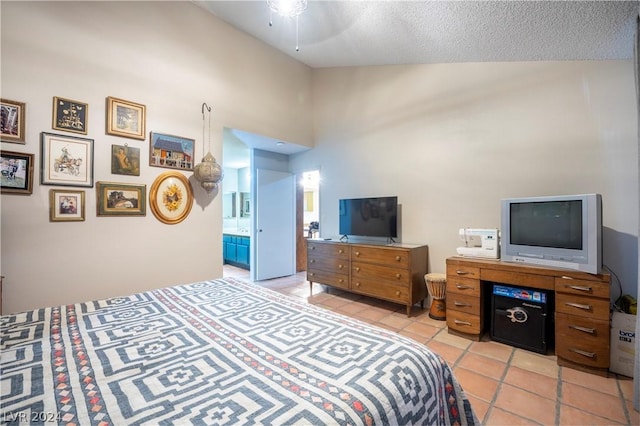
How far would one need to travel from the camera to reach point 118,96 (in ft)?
7.75

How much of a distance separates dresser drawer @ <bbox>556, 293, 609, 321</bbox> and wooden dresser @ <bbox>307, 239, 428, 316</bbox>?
4.18ft

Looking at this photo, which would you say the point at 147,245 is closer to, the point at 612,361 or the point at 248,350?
the point at 248,350

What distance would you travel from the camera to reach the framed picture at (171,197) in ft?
8.51

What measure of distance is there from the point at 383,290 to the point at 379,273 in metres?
0.20

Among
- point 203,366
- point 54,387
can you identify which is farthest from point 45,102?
point 203,366

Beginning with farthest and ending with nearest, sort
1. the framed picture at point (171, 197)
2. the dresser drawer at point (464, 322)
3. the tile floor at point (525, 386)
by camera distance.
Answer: the framed picture at point (171, 197), the dresser drawer at point (464, 322), the tile floor at point (525, 386)

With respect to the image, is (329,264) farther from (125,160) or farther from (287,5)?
(287,5)

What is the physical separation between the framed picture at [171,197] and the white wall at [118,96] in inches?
2.5

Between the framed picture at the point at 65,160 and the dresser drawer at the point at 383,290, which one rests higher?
the framed picture at the point at 65,160

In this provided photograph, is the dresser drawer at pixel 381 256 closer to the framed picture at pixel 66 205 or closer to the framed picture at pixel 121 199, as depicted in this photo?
the framed picture at pixel 121 199

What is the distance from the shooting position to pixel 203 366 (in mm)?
980

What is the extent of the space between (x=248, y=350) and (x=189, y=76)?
113 inches

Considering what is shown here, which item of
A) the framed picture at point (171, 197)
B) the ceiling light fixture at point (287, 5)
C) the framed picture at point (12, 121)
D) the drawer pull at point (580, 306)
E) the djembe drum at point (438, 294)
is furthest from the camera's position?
the djembe drum at point (438, 294)

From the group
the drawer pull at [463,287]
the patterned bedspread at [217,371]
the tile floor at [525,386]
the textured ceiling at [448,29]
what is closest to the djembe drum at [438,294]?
the tile floor at [525,386]
